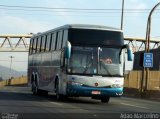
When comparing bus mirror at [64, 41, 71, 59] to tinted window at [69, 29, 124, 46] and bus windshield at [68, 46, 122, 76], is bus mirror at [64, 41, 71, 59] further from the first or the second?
tinted window at [69, 29, 124, 46]

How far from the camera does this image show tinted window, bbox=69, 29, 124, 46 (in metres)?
24.1

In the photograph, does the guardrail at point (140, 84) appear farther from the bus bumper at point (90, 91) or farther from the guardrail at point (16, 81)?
the guardrail at point (16, 81)

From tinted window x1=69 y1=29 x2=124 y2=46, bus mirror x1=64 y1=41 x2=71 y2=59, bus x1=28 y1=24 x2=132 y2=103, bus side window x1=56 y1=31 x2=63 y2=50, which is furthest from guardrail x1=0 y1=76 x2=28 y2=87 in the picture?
bus mirror x1=64 y1=41 x2=71 y2=59

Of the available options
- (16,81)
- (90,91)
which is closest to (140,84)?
(90,91)

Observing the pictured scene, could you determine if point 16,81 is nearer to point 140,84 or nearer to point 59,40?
point 140,84

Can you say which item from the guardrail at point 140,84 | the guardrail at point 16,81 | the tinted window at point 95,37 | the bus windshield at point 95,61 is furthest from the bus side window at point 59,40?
the guardrail at point 16,81

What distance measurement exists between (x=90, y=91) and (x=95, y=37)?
7.97ft

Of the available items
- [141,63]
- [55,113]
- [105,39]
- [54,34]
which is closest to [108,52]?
[105,39]

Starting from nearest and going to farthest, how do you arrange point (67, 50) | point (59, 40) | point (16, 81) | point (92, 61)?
point (67, 50), point (92, 61), point (59, 40), point (16, 81)

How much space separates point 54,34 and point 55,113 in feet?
32.3

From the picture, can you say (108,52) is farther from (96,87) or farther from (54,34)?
(54,34)

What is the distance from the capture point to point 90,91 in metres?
24.0

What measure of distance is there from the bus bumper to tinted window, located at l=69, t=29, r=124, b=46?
1981 millimetres

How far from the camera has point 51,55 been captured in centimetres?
2772
